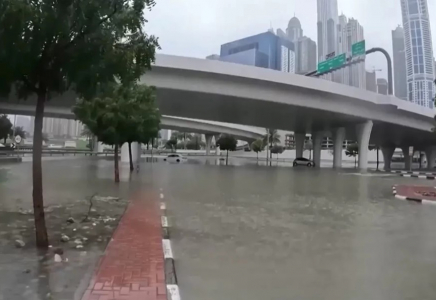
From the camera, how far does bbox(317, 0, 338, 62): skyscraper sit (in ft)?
175

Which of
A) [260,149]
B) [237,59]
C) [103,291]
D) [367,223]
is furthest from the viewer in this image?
[260,149]

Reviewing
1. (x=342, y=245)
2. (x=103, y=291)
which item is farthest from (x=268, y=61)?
(x=103, y=291)

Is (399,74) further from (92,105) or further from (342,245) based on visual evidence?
(342,245)

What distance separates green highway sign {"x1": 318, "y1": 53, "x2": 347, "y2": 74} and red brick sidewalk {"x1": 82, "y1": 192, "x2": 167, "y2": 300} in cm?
3604

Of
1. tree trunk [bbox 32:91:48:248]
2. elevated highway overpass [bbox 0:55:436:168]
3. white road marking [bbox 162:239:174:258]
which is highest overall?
elevated highway overpass [bbox 0:55:436:168]

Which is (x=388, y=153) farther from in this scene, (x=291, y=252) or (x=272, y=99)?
(x=291, y=252)

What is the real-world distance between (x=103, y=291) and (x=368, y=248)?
16.4 ft

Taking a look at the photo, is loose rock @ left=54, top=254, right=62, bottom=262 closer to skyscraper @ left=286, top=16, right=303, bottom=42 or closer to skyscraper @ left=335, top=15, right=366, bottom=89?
skyscraper @ left=335, top=15, right=366, bottom=89

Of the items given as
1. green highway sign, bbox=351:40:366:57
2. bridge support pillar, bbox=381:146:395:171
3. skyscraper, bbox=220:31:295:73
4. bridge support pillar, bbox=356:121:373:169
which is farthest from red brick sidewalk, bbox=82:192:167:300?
bridge support pillar, bbox=381:146:395:171

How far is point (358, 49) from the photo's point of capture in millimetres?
38312

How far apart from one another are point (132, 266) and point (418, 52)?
5013 centimetres

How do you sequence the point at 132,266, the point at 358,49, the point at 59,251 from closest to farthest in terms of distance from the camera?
the point at 132,266 → the point at 59,251 → the point at 358,49

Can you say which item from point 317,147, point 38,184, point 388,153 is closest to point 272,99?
point 317,147

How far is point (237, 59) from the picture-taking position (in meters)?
46.0
